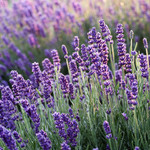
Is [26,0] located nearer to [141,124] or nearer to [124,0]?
[124,0]

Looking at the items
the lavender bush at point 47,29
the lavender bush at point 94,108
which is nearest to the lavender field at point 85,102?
the lavender bush at point 94,108

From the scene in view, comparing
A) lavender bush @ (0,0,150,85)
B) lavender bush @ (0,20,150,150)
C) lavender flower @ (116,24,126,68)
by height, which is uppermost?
lavender bush @ (0,0,150,85)

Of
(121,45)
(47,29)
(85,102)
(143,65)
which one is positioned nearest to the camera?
(143,65)

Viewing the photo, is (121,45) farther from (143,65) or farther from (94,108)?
(94,108)

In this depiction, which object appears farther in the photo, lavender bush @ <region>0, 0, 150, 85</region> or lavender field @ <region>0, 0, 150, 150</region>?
lavender bush @ <region>0, 0, 150, 85</region>

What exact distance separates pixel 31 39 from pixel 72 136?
478cm

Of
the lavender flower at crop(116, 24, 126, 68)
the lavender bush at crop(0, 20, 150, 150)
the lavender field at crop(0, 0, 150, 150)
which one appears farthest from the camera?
the lavender flower at crop(116, 24, 126, 68)

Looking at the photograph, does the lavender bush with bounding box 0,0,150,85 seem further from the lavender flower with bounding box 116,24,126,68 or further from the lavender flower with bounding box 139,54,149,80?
the lavender flower with bounding box 139,54,149,80

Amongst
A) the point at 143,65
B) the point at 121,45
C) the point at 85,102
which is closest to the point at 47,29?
the point at 85,102

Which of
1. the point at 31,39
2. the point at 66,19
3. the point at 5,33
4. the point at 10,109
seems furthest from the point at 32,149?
→ the point at 5,33

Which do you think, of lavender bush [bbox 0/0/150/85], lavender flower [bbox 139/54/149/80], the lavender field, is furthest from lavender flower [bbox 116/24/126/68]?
lavender bush [bbox 0/0/150/85]

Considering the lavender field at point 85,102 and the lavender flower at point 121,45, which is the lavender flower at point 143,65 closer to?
the lavender field at point 85,102

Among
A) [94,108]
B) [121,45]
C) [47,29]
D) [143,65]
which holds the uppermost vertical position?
[47,29]

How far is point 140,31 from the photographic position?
618 cm
